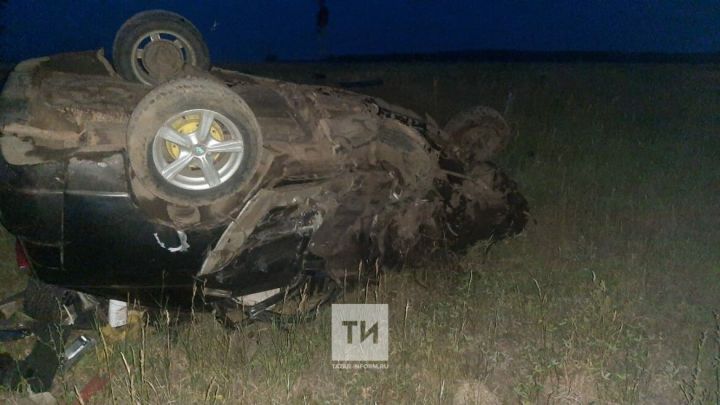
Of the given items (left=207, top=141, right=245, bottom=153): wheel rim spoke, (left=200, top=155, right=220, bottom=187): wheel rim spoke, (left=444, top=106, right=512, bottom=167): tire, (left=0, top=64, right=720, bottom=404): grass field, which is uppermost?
Result: (left=444, top=106, right=512, bottom=167): tire

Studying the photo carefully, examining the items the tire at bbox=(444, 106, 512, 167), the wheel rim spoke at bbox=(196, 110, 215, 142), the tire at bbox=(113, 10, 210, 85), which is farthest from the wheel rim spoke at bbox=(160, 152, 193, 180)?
the tire at bbox=(444, 106, 512, 167)

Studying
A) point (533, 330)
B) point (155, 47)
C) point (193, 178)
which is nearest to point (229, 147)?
point (193, 178)

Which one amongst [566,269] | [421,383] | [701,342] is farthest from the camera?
[566,269]

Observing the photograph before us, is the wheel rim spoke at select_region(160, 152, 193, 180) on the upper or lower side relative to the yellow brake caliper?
lower

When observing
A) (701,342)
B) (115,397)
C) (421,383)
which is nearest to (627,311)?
(701,342)

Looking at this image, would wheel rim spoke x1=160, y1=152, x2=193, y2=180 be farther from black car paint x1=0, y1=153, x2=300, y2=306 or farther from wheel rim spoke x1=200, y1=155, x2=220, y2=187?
black car paint x1=0, y1=153, x2=300, y2=306

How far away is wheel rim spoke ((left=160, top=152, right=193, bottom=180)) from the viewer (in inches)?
146

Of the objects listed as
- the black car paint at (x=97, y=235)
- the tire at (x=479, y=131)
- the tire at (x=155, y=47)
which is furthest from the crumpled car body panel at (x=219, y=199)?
the tire at (x=479, y=131)

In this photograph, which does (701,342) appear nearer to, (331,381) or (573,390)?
(573,390)

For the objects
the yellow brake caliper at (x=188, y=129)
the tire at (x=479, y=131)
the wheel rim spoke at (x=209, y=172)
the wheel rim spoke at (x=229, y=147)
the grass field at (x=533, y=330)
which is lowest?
the grass field at (x=533, y=330)

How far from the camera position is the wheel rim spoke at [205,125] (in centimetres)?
373

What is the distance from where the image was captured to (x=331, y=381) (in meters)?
3.99

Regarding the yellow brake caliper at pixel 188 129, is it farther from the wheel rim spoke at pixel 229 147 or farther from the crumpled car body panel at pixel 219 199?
the crumpled car body panel at pixel 219 199

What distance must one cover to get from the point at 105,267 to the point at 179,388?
863 mm
